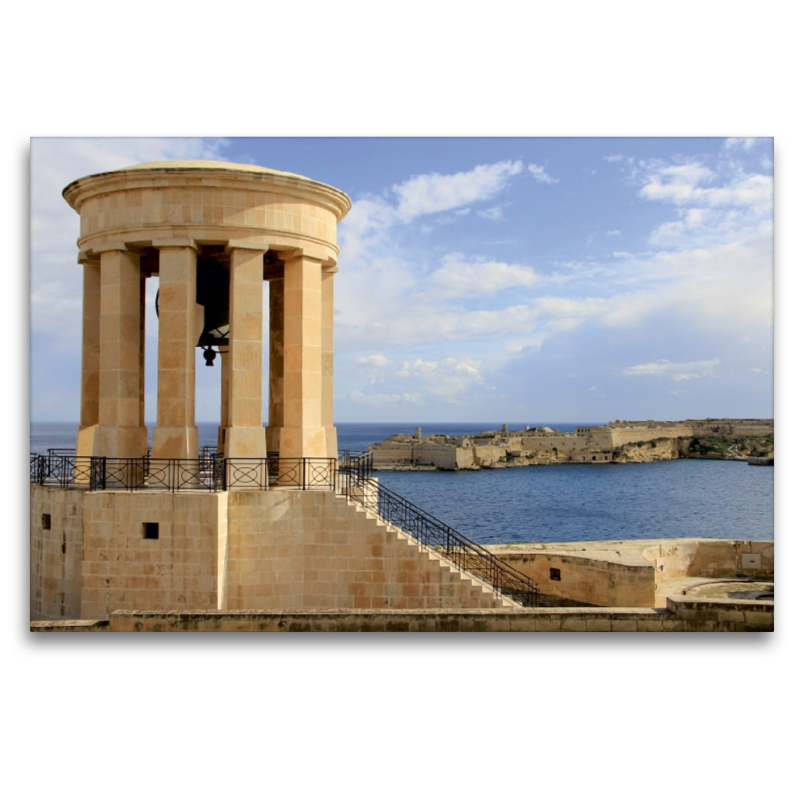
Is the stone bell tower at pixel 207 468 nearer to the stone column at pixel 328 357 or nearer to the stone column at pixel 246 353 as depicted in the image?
the stone column at pixel 246 353

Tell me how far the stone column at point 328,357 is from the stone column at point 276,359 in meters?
1.17

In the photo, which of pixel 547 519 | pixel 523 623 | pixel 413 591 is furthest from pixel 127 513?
pixel 547 519

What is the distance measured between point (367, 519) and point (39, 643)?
16.6 ft

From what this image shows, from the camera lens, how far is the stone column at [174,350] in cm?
1216

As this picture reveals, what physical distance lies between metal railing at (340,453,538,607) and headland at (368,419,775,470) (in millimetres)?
80521

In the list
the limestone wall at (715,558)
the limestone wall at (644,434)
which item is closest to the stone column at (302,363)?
the limestone wall at (715,558)

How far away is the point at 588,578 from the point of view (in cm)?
1541

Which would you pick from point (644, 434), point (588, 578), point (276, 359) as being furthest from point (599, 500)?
point (276, 359)

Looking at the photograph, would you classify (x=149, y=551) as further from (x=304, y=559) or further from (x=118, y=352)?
(x=118, y=352)

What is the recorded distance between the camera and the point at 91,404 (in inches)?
541

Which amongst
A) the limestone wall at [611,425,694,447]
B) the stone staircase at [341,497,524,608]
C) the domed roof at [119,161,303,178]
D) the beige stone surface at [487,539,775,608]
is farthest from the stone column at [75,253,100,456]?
the limestone wall at [611,425,694,447]

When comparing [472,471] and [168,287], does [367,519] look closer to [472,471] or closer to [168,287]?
[168,287]

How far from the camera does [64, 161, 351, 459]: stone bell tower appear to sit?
12.1 m

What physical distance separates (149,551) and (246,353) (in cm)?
358
